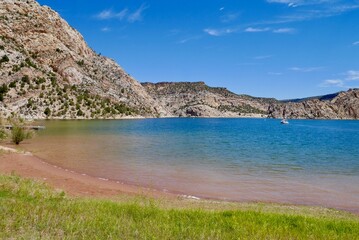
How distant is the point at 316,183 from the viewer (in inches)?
869

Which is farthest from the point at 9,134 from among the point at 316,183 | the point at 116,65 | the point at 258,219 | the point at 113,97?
the point at 116,65

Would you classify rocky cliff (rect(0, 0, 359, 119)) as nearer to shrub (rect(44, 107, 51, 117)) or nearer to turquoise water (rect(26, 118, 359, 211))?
shrub (rect(44, 107, 51, 117))

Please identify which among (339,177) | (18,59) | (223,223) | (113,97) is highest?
(18,59)

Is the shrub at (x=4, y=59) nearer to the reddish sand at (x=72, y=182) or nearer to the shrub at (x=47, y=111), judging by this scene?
the shrub at (x=47, y=111)

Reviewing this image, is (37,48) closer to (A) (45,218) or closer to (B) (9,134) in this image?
(B) (9,134)

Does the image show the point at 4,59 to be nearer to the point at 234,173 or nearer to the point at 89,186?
the point at 234,173

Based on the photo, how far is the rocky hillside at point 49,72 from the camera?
10144 cm

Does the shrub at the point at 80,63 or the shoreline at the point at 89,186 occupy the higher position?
the shrub at the point at 80,63

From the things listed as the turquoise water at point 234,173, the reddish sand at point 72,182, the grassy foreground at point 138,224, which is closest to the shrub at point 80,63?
the turquoise water at point 234,173

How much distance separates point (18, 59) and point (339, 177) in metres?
107

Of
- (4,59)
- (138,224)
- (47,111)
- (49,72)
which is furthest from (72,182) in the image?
(49,72)

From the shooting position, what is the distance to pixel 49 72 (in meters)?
118

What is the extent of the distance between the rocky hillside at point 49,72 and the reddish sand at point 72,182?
221 ft

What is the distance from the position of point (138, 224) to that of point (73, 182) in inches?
457
